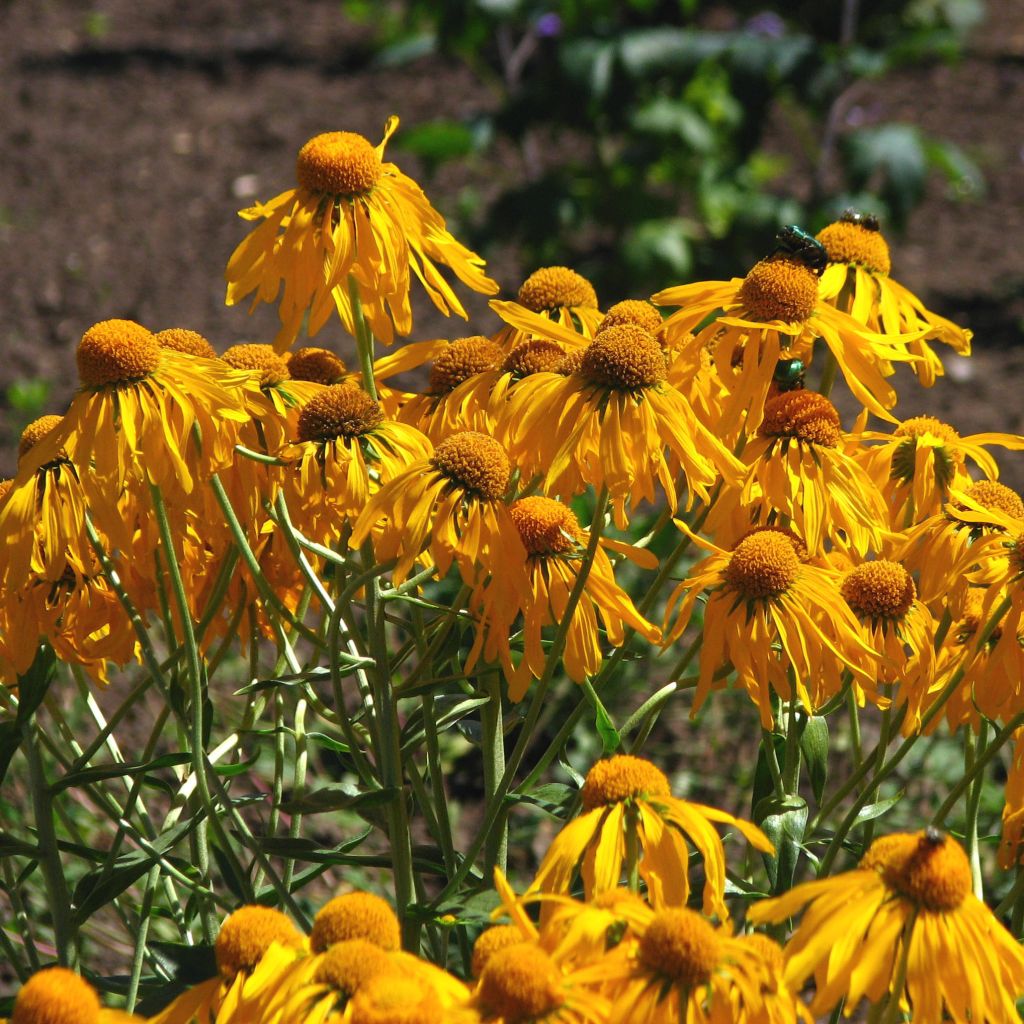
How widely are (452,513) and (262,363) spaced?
46 cm

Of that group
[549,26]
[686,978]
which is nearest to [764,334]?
[686,978]

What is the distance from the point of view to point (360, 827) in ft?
11.3

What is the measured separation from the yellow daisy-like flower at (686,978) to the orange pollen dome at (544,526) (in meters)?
0.60

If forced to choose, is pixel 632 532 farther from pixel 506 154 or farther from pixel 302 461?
pixel 506 154

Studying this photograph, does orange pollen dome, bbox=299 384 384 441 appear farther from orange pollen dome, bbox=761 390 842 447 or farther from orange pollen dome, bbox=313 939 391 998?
orange pollen dome, bbox=313 939 391 998

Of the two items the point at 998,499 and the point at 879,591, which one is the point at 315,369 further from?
the point at 998,499

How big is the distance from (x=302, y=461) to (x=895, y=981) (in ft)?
2.84

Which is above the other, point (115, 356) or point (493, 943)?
point (115, 356)

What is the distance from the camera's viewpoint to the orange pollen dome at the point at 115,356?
1654 mm

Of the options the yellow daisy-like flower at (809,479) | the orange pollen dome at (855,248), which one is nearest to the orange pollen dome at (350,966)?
the yellow daisy-like flower at (809,479)

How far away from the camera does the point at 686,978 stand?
1.20 m

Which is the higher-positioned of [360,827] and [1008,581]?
[1008,581]

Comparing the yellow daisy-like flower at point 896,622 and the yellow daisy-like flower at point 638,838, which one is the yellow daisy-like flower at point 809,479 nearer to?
the yellow daisy-like flower at point 896,622

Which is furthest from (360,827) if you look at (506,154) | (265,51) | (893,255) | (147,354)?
(265,51)
